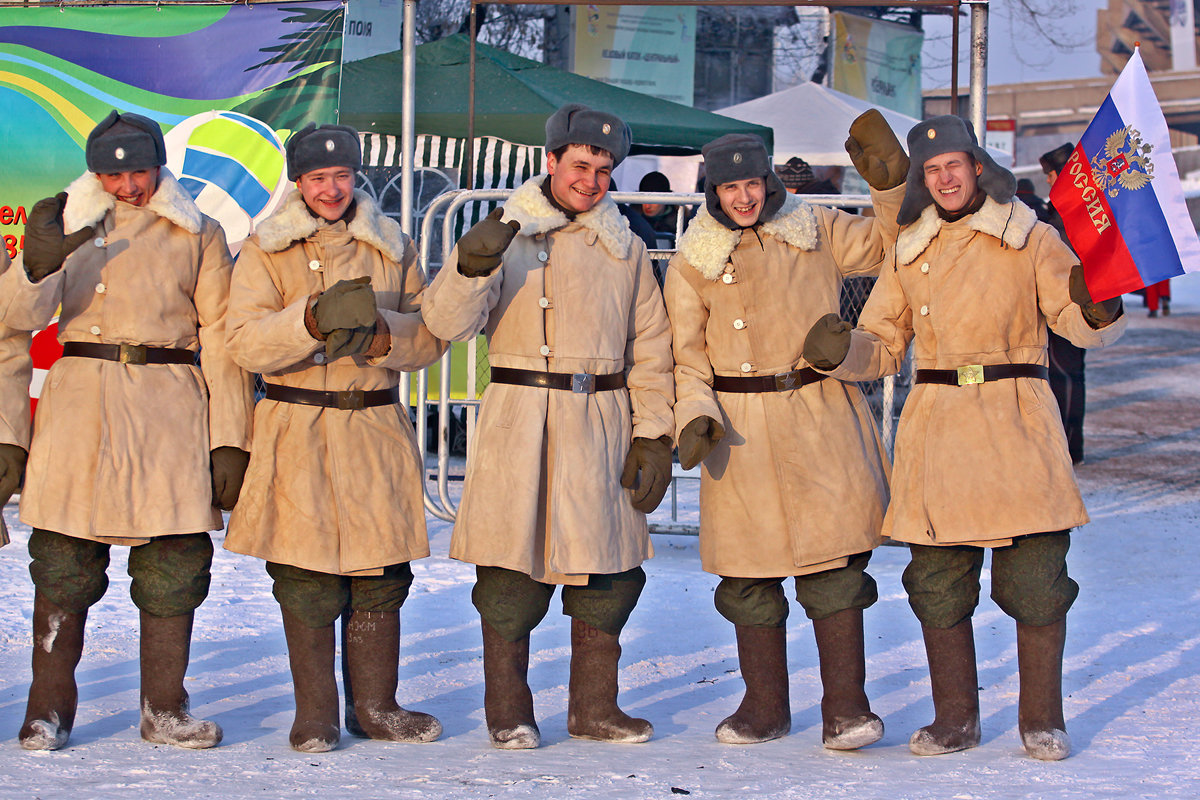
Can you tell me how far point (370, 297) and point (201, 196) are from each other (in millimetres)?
3123

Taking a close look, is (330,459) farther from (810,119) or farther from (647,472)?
(810,119)

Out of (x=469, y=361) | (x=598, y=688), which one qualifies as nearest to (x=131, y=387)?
(x=598, y=688)

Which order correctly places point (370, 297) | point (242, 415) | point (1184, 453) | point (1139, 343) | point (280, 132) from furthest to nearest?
point (1139, 343) < point (1184, 453) < point (280, 132) < point (242, 415) < point (370, 297)

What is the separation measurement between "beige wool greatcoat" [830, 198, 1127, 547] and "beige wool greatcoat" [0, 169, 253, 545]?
69.1 inches

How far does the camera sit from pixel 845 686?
3.67 m

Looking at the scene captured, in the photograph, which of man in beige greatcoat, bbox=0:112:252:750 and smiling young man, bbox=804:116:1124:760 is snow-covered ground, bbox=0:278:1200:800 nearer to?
smiling young man, bbox=804:116:1124:760

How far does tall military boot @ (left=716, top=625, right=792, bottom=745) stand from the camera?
12.3 ft

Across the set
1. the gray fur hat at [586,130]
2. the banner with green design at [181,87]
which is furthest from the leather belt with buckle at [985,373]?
the banner with green design at [181,87]

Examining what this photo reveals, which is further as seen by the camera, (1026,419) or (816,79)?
(816,79)

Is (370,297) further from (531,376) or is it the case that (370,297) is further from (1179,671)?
(1179,671)

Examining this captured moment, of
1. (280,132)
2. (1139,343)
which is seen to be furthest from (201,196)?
(1139,343)

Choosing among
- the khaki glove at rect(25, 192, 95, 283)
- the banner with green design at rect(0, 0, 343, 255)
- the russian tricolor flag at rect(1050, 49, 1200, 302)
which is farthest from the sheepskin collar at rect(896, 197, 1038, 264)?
the banner with green design at rect(0, 0, 343, 255)

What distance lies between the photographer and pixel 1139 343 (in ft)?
54.0

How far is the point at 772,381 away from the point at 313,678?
151 cm
